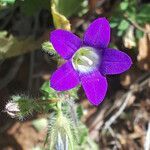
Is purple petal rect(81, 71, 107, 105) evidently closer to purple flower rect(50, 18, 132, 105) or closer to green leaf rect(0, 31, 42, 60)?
purple flower rect(50, 18, 132, 105)

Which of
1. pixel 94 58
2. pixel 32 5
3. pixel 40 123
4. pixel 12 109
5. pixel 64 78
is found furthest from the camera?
pixel 40 123

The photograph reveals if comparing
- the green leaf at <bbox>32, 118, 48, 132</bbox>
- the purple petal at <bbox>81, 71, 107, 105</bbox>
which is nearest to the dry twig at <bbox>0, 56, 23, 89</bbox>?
the green leaf at <bbox>32, 118, 48, 132</bbox>

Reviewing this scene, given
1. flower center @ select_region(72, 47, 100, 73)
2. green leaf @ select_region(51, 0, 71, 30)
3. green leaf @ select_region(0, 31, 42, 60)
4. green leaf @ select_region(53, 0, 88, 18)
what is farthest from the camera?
green leaf @ select_region(0, 31, 42, 60)

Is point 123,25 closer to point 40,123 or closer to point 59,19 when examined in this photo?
point 59,19

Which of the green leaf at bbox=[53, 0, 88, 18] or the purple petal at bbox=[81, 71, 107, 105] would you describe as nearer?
the purple petal at bbox=[81, 71, 107, 105]

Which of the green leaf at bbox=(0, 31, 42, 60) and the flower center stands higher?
the flower center

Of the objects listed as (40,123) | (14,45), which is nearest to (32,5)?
(14,45)
